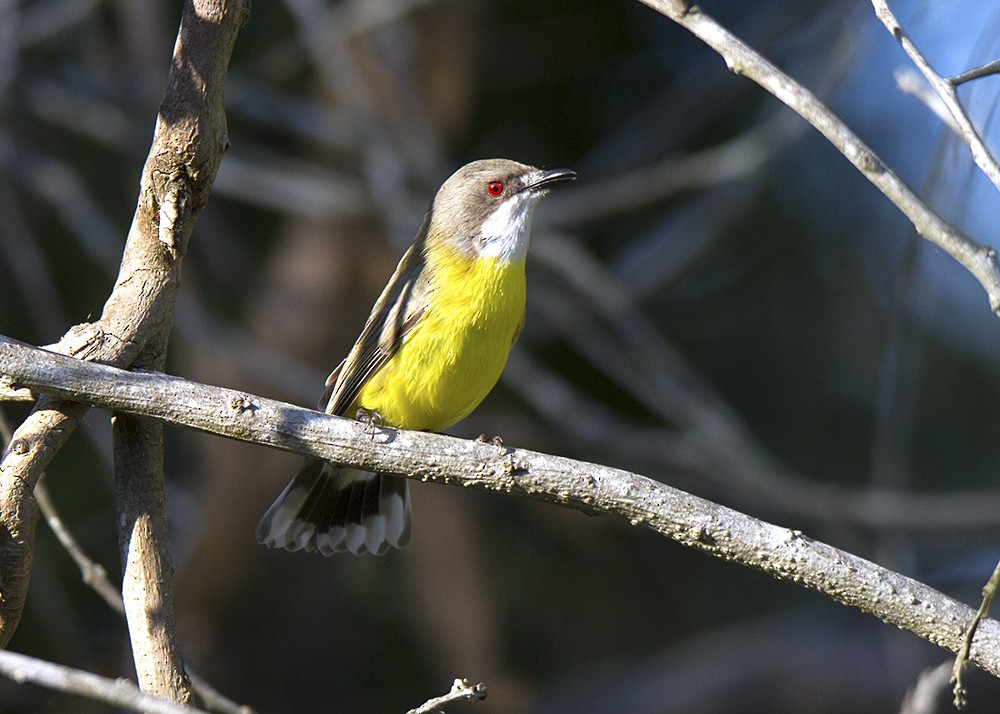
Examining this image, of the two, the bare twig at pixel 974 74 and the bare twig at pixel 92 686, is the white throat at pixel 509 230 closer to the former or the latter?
the bare twig at pixel 974 74

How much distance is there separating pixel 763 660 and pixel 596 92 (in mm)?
4671

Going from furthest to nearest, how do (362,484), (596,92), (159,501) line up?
(596,92) < (362,484) < (159,501)

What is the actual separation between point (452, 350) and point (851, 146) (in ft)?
7.35

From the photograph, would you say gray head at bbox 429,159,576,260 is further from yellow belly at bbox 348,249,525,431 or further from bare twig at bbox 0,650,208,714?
bare twig at bbox 0,650,208,714

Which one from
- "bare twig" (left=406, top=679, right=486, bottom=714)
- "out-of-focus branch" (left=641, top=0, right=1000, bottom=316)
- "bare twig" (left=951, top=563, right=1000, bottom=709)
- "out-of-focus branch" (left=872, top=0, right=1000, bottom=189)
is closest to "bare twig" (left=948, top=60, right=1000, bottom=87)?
"out-of-focus branch" (left=872, top=0, right=1000, bottom=189)

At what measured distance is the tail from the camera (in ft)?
14.7

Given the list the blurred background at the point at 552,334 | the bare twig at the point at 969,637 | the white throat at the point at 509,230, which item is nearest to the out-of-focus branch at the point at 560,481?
the bare twig at the point at 969,637

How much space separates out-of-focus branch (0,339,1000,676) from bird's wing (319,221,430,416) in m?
1.66

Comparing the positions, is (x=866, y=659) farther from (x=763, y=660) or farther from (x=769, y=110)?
(x=769, y=110)

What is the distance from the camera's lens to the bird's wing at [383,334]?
4.45 m

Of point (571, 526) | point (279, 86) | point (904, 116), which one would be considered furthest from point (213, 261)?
point (904, 116)

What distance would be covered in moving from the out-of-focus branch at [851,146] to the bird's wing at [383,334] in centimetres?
214

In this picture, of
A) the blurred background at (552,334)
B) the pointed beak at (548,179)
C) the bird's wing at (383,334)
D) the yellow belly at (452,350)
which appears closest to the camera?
the yellow belly at (452,350)

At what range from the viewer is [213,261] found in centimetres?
780
